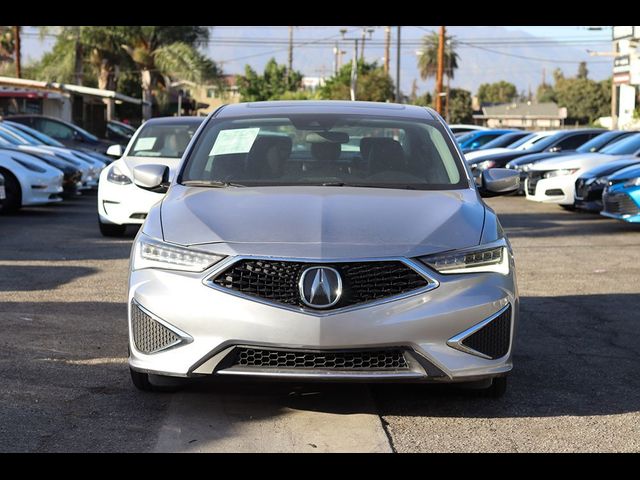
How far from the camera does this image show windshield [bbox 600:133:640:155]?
19969 mm

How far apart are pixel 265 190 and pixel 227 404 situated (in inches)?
48.1

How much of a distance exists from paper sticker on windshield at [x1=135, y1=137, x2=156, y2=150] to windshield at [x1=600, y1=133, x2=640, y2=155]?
902 centimetres

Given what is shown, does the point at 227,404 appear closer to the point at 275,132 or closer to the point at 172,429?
the point at 172,429

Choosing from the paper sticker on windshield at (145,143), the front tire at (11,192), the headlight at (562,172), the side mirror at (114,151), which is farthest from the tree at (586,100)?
the paper sticker on windshield at (145,143)

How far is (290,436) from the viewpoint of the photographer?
17.3ft

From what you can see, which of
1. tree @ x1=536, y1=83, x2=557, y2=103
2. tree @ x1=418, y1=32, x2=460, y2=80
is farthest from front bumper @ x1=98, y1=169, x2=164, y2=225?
tree @ x1=536, y1=83, x2=557, y2=103

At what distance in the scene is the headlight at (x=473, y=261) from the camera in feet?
18.0

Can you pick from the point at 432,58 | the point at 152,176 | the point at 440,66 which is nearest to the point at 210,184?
the point at 152,176

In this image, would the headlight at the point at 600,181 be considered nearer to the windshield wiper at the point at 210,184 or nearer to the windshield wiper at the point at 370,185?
the windshield wiper at the point at 370,185

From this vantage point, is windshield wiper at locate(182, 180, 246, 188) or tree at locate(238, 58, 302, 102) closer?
windshield wiper at locate(182, 180, 246, 188)

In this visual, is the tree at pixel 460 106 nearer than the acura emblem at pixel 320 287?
No

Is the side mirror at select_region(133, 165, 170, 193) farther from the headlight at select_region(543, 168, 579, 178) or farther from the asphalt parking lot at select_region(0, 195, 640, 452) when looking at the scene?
the headlight at select_region(543, 168, 579, 178)

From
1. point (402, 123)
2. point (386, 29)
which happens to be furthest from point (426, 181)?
point (386, 29)

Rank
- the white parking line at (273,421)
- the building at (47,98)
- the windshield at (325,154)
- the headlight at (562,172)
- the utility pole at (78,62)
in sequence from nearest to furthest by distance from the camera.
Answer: the white parking line at (273,421) → the windshield at (325,154) → the headlight at (562,172) → the building at (47,98) → the utility pole at (78,62)
